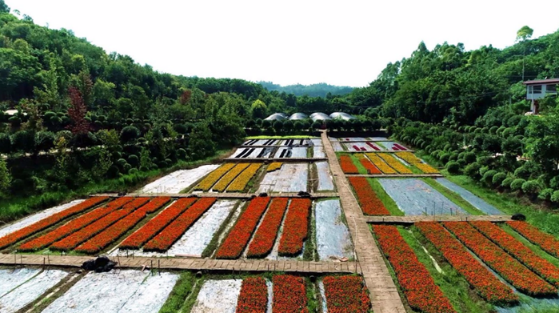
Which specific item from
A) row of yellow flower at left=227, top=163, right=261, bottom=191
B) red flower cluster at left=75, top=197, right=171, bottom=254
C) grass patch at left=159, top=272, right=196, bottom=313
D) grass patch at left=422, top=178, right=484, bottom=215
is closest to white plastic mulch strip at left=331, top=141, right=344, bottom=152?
row of yellow flower at left=227, top=163, right=261, bottom=191

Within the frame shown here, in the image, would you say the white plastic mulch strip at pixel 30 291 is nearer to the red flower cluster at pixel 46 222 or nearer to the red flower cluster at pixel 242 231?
the red flower cluster at pixel 46 222

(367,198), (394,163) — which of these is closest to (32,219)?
(367,198)

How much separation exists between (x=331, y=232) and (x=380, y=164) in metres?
21.9

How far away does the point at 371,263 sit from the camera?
685 inches

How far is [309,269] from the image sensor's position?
1686 centimetres

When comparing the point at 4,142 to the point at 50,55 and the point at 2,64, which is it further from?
the point at 50,55

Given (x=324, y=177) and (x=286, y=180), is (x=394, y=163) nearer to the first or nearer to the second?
(x=324, y=177)

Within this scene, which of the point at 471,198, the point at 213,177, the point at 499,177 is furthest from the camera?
the point at 213,177

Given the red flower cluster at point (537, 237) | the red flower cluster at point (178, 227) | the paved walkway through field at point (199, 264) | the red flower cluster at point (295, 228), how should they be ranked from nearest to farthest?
the paved walkway through field at point (199, 264)
the red flower cluster at point (537, 237)
the red flower cluster at point (295, 228)
the red flower cluster at point (178, 227)

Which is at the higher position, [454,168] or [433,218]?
[454,168]

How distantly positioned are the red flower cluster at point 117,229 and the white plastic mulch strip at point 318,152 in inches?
956

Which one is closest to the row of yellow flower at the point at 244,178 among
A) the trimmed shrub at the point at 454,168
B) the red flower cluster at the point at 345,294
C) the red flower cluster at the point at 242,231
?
the red flower cluster at the point at 242,231

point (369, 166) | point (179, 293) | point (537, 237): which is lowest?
point (179, 293)

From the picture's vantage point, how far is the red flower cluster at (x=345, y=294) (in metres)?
13.9
